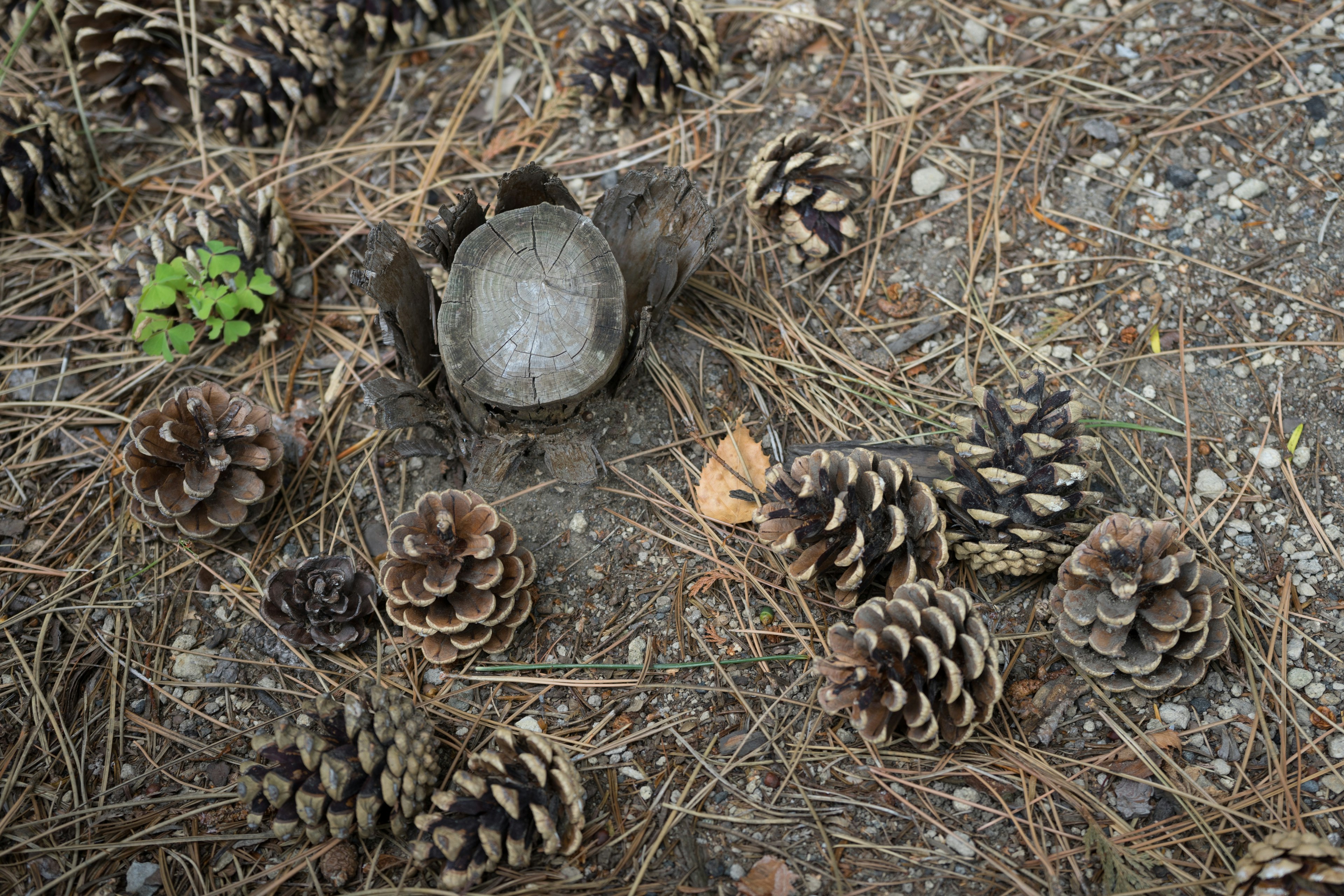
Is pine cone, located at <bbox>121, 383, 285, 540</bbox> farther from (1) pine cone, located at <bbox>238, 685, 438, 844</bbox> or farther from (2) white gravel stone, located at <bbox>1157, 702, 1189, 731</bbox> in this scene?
(2) white gravel stone, located at <bbox>1157, 702, 1189, 731</bbox>

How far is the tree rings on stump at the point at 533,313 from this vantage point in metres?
2.21

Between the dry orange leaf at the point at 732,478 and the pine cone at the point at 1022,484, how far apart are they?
0.51m

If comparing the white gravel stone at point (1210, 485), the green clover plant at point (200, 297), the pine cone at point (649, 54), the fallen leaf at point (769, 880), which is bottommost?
the fallen leaf at point (769, 880)

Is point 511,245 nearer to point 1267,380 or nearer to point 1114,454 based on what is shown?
point 1114,454

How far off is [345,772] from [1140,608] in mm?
1866

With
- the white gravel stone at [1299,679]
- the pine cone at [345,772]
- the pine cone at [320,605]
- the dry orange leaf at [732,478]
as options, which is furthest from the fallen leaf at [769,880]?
the white gravel stone at [1299,679]

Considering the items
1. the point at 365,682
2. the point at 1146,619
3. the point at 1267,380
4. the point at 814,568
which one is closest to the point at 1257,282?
the point at 1267,380

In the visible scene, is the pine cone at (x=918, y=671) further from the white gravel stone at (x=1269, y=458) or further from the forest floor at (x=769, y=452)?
the white gravel stone at (x=1269, y=458)

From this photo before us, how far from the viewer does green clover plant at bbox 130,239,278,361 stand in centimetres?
255

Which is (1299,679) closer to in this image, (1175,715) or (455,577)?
(1175,715)

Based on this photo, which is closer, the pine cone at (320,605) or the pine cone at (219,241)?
the pine cone at (320,605)

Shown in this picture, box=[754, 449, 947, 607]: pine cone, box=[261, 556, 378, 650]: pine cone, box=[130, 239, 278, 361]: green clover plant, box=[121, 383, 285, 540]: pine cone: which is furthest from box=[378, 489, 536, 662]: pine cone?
box=[130, 239, 278, 361]: green clover plant

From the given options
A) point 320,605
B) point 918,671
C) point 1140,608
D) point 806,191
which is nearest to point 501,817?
point 320,605

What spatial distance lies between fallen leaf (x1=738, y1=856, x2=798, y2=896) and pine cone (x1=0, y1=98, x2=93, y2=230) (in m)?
3.08
